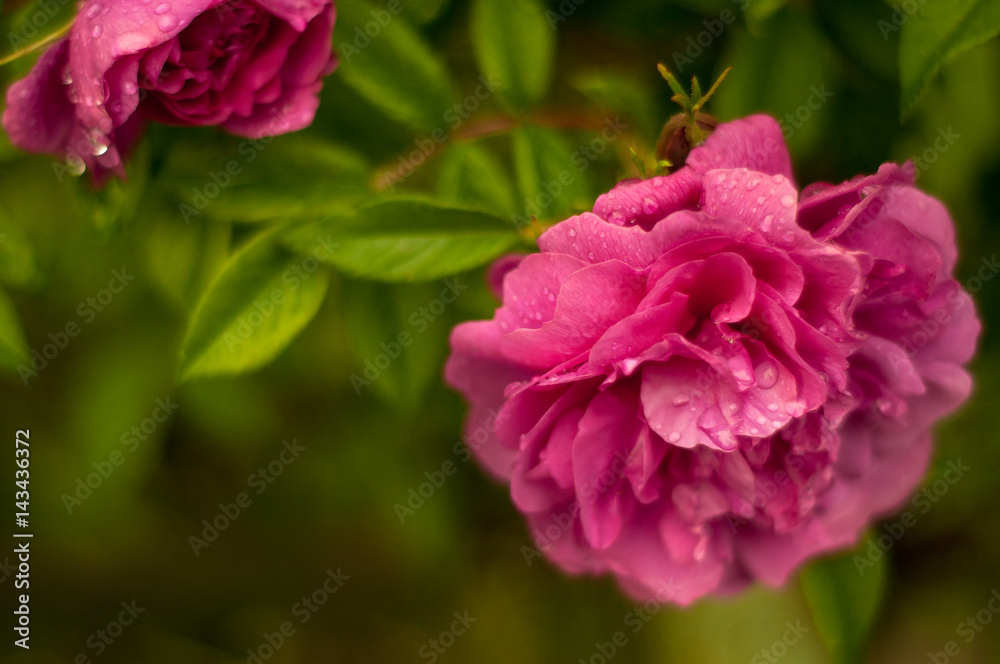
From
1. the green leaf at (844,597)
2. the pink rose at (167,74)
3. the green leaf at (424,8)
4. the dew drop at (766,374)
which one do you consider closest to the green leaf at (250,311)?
the pink rose at (167,74)

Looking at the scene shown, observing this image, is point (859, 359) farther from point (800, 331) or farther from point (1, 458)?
point (1, 458)

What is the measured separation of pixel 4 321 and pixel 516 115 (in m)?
0.47

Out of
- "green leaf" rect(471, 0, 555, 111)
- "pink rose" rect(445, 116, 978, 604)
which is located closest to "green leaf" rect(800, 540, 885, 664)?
"pink rose" rect(445, 116, 978, 604)

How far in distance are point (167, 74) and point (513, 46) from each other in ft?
1.02

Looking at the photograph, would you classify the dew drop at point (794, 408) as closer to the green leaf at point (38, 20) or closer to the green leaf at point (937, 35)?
the green leaf at point (937, 35)

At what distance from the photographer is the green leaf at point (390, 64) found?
66 centimetres

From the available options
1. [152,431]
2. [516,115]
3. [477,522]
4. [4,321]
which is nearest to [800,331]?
[516,115]

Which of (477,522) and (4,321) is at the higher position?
(4,321)

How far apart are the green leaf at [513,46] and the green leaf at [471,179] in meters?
0.06

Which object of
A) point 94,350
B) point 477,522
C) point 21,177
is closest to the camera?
point 21,177

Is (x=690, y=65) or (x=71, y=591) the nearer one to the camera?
(x=690, y=65)

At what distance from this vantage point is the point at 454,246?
1.98 feet

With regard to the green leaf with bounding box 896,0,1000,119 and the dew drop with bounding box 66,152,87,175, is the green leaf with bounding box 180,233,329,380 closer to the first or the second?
the dew drop with bounding box 66,152,87,175

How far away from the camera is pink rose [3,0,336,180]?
Answer: 498 millimetres
